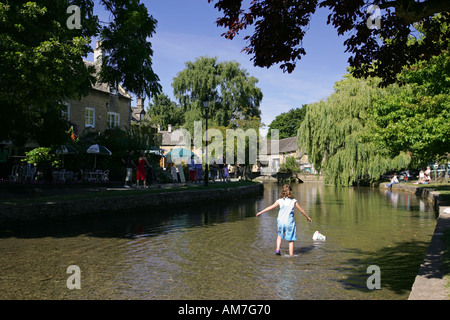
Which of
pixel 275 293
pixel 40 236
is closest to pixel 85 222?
pixel 40 236

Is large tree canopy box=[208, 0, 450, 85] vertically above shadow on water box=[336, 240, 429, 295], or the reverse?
large tree canopy box=[208, 0, 450, 85]

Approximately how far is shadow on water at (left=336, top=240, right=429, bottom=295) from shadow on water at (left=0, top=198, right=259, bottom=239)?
206 inches

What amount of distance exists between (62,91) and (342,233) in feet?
29.1

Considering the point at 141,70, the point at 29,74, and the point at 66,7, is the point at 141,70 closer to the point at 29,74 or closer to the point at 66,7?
the point at 66,7

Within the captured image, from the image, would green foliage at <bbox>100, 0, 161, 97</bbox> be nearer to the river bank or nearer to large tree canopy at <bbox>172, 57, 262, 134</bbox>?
the river bank

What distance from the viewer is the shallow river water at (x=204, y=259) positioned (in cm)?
559

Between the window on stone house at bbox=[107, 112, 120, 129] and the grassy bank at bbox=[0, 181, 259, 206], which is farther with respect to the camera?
the window on stone house at bbox=[107, 112, 120, 129]

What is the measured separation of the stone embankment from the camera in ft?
37.1

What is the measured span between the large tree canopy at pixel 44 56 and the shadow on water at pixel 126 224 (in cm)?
351

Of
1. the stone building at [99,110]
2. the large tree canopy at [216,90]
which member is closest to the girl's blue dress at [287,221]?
the stone building at [99,110]

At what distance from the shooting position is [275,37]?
6.12m

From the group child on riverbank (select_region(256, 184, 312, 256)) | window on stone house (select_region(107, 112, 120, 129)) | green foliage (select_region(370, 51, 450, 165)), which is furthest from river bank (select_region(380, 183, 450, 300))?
window on stone house (select_region(107, 112, 120, 129))

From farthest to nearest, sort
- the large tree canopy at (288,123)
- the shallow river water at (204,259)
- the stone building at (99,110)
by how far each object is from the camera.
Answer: the large tree canopy at (288,123), the stone building at (99,110), the shallow river water at (204,259)

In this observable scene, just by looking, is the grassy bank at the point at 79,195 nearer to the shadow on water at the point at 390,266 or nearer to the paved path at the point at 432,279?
the shadow on water at the point at 390,266
